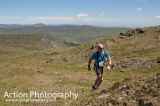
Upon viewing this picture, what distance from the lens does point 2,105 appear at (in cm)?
1719

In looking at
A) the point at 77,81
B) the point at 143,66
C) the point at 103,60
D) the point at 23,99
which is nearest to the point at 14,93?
the point at 23,99

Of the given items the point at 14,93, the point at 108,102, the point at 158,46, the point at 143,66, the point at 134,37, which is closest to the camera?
the point at 108,102

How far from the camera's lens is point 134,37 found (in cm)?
8681

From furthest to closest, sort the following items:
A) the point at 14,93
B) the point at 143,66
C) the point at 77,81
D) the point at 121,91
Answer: the point at 143,66
the point at 77,81
the point at 14,93
the point at 121,91

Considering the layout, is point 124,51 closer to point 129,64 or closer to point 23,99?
point 129,64

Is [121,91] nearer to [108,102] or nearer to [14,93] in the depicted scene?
[108,102]

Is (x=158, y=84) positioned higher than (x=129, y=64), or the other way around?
(x=158, y=84)

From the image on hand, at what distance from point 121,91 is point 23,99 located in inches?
228

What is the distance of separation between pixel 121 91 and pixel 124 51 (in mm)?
60872

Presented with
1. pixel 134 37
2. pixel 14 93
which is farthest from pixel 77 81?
pixel 134 37

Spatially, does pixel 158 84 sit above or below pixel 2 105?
above

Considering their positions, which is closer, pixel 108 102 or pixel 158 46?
pixel 108 102

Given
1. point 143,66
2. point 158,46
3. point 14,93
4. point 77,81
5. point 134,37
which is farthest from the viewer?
point 134,37

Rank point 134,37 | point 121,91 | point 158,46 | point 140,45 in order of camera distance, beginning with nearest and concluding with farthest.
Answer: point 121,91, point 158,46, point 140,45, point 134,37
